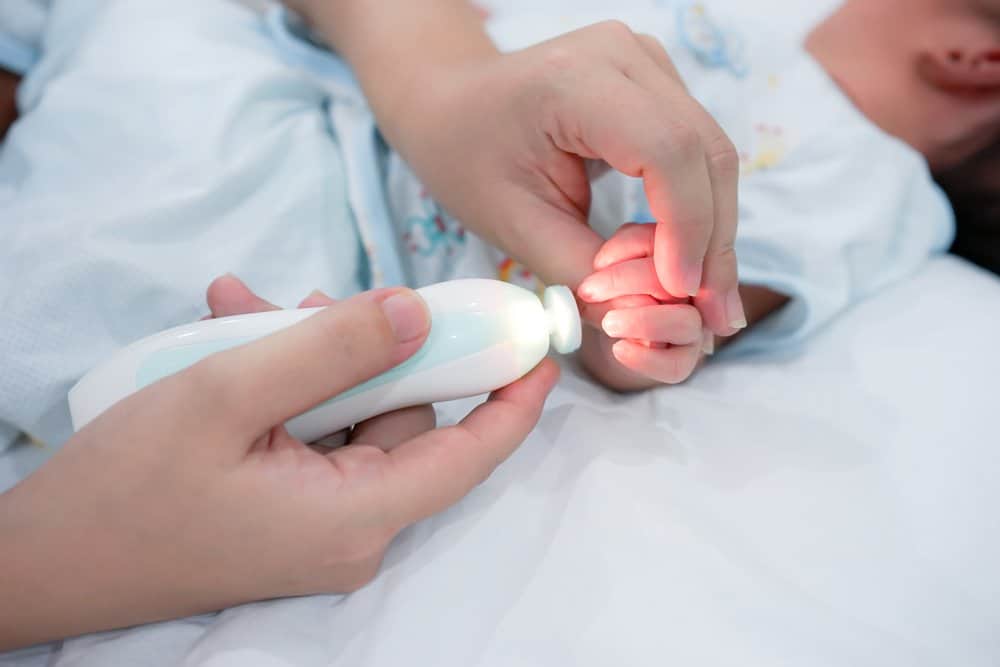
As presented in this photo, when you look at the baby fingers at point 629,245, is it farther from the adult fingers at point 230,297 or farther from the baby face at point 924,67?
the baby face at point 924,67

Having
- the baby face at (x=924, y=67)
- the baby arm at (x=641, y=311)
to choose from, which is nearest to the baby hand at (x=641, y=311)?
the baby arm at (x=641, y=311)

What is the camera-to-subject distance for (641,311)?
0.54 meters

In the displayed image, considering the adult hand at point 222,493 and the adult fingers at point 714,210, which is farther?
the adult fingers at point 714,210

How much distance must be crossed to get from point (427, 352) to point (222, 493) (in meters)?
0.15

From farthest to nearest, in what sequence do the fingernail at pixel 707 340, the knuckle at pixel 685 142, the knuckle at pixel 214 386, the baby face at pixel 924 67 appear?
the baby face at pixel 924 67 < the fingernail at pixel 707 340 < the knuckle at pixel 685 142 < the knuckle at pixel 214 386

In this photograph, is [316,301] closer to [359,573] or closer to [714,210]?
[359,573]

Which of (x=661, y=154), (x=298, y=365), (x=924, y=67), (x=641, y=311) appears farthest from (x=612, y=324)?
(x=924, y=67)

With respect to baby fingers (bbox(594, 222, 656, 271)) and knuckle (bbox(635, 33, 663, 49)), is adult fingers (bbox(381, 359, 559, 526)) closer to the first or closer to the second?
baby fingers (bbox(594, 222, 656, 271))

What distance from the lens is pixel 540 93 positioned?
540 millimetres

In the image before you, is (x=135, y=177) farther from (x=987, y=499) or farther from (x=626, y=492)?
(x=987, y=499)

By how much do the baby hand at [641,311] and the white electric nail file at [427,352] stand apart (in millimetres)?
58

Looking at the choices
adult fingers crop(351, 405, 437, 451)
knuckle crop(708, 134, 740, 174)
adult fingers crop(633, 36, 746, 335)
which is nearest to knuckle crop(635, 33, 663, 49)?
adult fingers crop(633, 36, 746, 335)

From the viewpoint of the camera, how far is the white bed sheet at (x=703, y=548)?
0.45 meters

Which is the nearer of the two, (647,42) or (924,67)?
(647,42)
